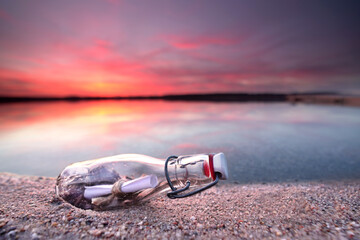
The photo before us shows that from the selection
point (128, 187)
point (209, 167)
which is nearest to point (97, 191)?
point (128, 187)

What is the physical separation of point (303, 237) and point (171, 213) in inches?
40.8

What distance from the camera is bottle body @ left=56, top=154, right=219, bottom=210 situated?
5.45 ft

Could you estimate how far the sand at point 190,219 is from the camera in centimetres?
140

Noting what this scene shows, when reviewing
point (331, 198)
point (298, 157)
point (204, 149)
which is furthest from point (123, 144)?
point (331, 198)

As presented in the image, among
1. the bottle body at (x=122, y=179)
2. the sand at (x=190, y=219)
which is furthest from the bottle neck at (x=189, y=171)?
the sand at (x=190, y=219)

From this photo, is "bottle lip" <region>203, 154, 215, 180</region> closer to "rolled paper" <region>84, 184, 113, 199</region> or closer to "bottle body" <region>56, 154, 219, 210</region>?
"bottle body" <region>56, 154, 219, 210</region>

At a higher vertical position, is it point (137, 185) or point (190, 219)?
point (137, 185)

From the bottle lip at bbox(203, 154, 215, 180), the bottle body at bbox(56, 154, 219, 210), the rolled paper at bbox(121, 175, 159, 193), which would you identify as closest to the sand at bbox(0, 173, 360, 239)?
the bottle body at bbox(56, 154, 219, 210)

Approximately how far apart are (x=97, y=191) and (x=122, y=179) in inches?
9.1

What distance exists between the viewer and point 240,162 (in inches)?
189

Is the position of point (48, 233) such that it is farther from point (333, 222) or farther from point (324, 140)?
point (324, 140)

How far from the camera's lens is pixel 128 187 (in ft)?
5.32

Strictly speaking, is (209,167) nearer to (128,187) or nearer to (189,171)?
(189,171)

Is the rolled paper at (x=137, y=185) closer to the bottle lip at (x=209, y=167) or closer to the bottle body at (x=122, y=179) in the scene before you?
the bottle body at (x=122, y=179)
